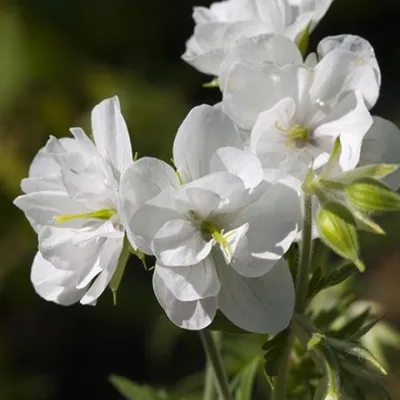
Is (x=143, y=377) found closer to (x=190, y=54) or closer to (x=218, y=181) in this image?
(x=190, y=54)

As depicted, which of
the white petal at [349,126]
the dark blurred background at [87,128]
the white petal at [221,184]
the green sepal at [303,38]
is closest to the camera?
the white petal at [221,184]

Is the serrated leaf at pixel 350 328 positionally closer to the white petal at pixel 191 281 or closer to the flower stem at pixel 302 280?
the flower stem at pixel 302 280

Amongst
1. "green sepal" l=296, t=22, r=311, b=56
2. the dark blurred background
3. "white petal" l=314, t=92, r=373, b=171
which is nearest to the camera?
"white petal" l=314, t=92, r=373, b=171

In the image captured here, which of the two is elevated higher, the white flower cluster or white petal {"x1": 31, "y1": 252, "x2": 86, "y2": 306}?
the white flower cluster

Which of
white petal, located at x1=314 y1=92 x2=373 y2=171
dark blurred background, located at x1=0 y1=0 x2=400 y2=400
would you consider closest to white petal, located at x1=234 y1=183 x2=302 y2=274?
white petal, located at x1=314 y1=92 x2=373 y2=171

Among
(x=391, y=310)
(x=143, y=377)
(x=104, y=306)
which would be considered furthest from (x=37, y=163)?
(x=391, y=310)

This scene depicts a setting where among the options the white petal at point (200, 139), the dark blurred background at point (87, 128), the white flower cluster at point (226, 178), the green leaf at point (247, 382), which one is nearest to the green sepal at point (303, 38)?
the white flower cluster at point (226, 178)

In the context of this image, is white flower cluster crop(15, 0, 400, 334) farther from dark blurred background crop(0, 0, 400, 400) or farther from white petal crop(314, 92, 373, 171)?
dark blurred background crop(0, 0, 400, 400)

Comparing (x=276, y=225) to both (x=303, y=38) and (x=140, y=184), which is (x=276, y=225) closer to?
(x=140, y=184)
